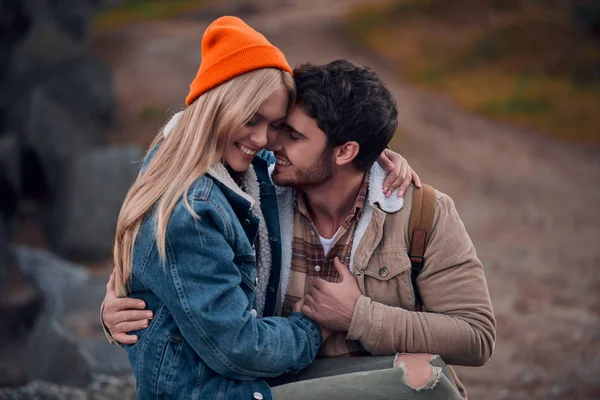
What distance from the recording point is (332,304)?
2947mm

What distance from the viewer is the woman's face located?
114 inches

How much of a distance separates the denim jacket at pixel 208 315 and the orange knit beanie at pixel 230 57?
1.18ft

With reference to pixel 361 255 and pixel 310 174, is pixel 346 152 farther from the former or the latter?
pixel 361 255

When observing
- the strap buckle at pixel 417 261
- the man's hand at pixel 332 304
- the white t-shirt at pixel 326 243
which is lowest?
the man's hand at pixel 332 304

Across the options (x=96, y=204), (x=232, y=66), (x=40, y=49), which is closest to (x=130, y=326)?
(x=232, y=66)

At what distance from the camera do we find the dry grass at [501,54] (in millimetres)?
14109

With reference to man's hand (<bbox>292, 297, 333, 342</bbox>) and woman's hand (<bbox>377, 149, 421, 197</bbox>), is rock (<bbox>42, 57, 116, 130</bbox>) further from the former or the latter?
man's hand (<bbox>292, 297, 333, 342</bbox>)

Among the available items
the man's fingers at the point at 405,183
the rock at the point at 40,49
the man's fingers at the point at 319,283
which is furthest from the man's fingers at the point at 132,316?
the rock at the point at 40,49

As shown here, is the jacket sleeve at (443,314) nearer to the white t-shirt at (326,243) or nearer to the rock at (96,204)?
the white t-shirt at (326,243)

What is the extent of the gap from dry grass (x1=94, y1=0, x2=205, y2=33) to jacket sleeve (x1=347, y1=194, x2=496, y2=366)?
15.9m

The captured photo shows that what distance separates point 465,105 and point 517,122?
3.61 ft

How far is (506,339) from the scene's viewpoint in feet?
24.8

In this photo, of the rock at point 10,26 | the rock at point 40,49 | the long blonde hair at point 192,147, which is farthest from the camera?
the rock at point 40,49

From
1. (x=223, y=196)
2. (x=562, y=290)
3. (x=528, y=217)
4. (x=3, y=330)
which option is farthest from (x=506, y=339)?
(x=223, y=196)
